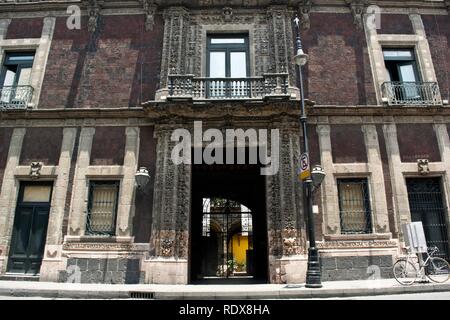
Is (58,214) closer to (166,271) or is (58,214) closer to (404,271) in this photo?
(166,271)

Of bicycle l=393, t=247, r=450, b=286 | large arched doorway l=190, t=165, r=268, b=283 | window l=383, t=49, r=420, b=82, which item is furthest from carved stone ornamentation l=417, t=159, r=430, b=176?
large arched doorway l=190, t=165, r=268, b=283

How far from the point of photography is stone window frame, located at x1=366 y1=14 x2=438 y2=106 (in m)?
14.4

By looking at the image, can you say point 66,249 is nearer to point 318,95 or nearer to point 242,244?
point 318,95

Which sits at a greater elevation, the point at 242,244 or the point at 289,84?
the point at 289,84

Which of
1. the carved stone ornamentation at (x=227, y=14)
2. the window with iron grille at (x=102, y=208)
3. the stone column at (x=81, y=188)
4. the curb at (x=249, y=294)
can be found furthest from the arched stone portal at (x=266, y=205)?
the carved stone ornamentation at (x=227, y=14)

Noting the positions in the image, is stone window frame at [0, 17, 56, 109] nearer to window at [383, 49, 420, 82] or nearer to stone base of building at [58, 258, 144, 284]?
stone base of building at [58, 258, 144, 284]

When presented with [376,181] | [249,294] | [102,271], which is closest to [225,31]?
[376,181]

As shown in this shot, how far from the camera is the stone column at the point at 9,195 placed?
41.9 feet

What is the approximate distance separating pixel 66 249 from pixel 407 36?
52.5 ft

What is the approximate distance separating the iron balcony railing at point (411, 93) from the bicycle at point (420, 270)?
18.6ft

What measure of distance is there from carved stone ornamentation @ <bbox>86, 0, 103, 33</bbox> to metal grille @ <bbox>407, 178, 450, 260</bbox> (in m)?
14.5

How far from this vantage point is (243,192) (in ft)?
58.0
